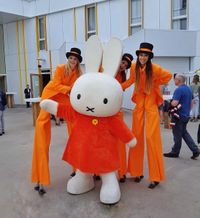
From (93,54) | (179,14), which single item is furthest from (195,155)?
(179,14)

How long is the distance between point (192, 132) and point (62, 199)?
4869mm

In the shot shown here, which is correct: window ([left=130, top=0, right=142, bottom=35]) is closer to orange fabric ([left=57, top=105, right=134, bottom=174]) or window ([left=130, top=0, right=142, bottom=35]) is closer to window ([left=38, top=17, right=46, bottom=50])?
window ([left=38, top=17, right=46, bottom=50])

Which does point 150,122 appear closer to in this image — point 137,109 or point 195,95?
point 137,109

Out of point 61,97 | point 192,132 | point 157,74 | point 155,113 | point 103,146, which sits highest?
point 157,74

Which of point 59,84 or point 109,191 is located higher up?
point 59,84

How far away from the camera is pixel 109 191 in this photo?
297cm

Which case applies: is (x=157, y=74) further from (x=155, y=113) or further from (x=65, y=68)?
(x=65, y=68)

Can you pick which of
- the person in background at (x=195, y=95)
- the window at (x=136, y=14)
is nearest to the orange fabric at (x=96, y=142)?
the person in background at (x=195, y=95)

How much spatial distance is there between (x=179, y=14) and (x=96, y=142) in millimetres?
9658

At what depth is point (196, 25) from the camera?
33.3ft

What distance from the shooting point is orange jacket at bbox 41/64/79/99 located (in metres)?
3.30

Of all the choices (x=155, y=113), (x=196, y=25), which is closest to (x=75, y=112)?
(x=155, y=113)

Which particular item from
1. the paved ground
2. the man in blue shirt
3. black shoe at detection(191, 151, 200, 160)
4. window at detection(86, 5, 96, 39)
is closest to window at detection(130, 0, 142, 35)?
window at detection(86, 5, 96, 39)

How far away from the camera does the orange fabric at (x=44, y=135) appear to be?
3.22m
